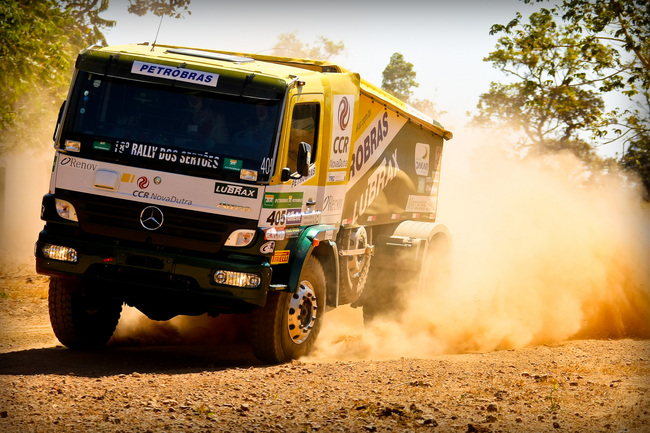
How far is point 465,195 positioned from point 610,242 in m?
3.23

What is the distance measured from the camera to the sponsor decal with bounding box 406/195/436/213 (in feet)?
43.1

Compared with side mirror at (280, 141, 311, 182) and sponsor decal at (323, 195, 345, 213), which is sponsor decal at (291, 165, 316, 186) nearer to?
side mirror at (280, 141, 311, 182)

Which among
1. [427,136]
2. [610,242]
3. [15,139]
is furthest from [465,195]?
Result: [15,139]

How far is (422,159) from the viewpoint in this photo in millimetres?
13305

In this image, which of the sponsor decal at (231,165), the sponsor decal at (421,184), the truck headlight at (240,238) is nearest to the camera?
the sponsor decal at (231,165)

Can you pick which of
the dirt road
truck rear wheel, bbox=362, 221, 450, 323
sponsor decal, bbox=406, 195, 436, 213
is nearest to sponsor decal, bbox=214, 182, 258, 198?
the dirt road

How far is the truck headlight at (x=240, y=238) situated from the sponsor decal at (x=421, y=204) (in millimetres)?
5040

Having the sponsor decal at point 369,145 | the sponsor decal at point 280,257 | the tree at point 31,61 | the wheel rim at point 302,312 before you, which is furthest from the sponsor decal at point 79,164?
the tree at point 31,61

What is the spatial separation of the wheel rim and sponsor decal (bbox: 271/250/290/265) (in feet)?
1.49

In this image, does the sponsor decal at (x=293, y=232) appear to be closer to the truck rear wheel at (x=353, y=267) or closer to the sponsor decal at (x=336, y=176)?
the sponsor decal at (x=336, y=176)

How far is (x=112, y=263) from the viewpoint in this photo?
8438 mm

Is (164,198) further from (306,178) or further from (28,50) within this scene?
(28,50)

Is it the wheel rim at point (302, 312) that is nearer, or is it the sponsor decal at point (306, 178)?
the sponsor decal at point (306, 178)

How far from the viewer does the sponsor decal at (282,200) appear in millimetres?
8344
